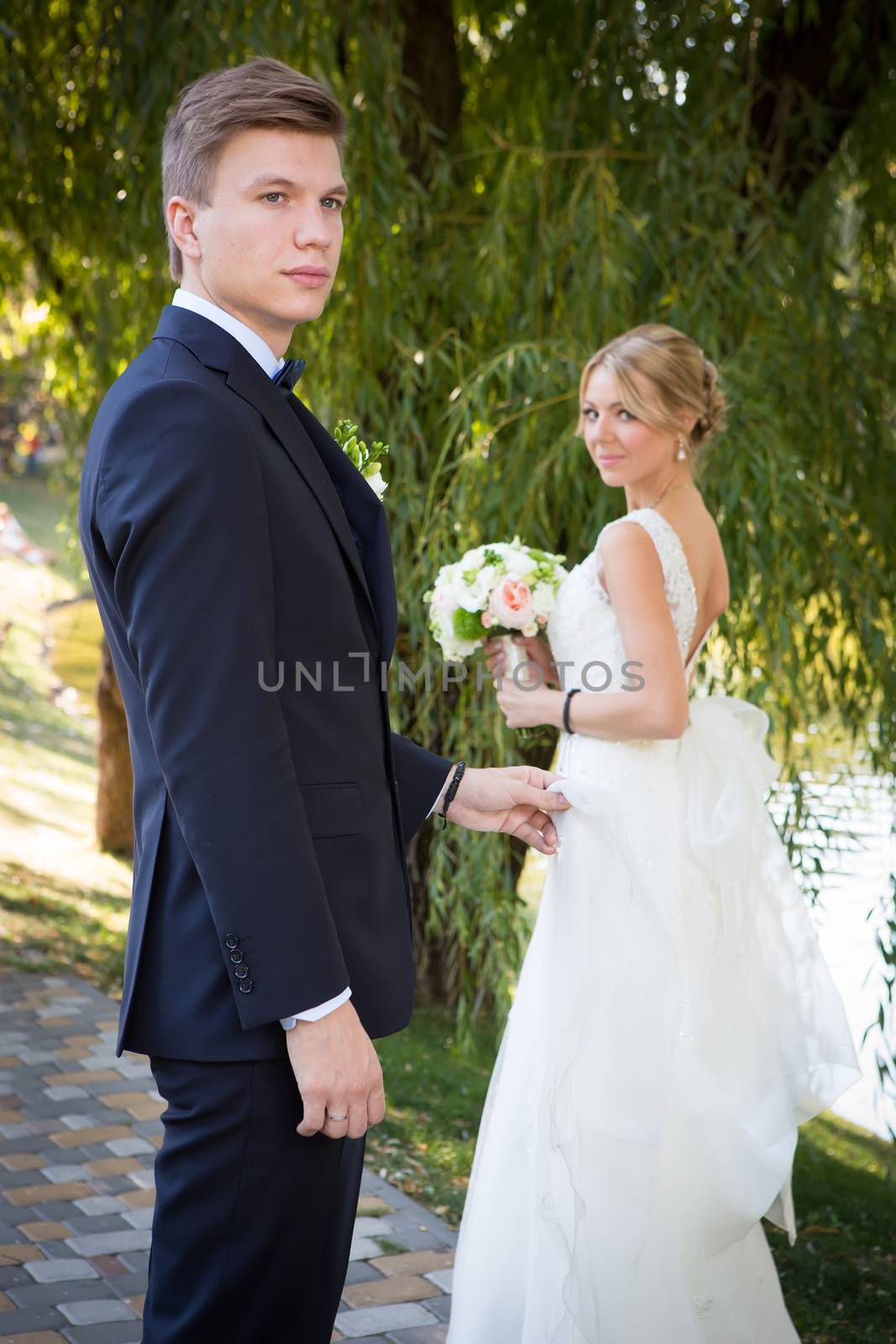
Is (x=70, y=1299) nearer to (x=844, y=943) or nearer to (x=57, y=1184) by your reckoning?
(x=57, y=1184)

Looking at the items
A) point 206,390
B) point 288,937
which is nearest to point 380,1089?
point 288,937

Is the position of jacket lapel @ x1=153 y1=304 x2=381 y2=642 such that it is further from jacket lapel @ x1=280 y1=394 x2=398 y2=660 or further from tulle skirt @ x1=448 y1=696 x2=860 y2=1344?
tulle skirt @ x1=448 y1=696 x2=860 y2=1344

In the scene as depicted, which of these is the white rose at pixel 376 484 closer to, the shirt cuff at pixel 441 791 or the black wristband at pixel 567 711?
the shirt cuff at pixel 441 791

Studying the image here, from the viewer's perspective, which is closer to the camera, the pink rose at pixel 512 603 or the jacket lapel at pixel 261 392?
the jacket lapel at pixel 261 392

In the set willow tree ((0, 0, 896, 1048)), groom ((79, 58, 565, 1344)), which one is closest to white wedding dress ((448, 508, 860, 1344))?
willow tree ((0, 0, 896, 1048))

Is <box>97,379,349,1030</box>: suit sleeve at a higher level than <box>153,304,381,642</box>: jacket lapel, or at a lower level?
lower

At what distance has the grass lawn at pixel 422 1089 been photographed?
3033mm

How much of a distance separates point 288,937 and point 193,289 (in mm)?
740

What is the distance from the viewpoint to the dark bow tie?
1.59 meters

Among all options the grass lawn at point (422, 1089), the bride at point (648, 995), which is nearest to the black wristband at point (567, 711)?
the bride at point (648, 995)

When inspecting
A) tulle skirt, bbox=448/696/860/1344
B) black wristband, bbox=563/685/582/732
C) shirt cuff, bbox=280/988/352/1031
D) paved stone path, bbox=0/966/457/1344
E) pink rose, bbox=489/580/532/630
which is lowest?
paved stone path, bbox=0/966/457/1344

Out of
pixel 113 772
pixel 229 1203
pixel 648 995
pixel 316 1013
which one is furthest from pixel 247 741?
pixel 113 772

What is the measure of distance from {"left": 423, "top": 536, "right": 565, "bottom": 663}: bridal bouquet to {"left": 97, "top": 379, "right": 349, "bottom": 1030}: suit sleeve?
55.2 inches

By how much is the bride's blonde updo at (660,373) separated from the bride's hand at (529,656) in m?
0.53
